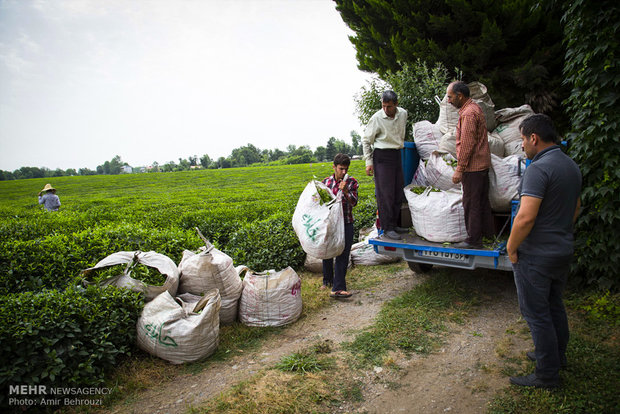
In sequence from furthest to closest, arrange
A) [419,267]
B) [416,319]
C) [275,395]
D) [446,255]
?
[419,267] → [446,255] → [416,319] → [275,395]

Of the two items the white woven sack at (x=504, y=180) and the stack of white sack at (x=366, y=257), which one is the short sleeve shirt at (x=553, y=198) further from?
the stack of white sack at (x=366, y=257)

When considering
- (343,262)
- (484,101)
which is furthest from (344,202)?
(484,101)

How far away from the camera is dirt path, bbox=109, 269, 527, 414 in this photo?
2.86 metres

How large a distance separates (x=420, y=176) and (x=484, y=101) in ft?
4.36

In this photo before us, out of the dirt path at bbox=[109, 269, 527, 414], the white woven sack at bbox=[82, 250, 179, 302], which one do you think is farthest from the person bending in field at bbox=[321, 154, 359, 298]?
the white woven sack at bbox=[82, 250, 179, 302]

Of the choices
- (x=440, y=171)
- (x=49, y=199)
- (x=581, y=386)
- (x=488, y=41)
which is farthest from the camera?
(x=49, y=199)

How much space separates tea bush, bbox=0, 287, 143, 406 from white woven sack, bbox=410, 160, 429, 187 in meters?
3.75

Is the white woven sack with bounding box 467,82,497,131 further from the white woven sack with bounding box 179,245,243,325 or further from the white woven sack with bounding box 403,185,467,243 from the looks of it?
the white woven sack with bounding box 179,245,243,325

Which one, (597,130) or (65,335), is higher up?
(597,130)

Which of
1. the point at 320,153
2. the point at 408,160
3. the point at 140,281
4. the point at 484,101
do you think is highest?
the point at 320,153

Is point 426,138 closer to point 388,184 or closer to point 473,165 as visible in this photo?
point 388,184

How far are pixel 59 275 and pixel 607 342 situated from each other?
5849 mm

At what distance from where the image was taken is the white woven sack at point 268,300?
4207 millimetres

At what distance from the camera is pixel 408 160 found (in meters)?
5.27
